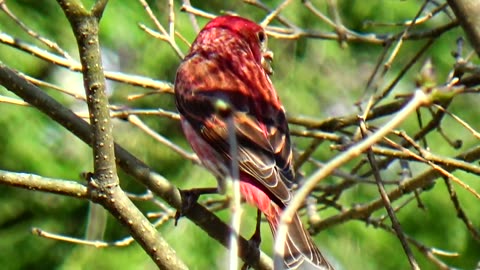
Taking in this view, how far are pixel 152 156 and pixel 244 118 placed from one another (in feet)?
9.42

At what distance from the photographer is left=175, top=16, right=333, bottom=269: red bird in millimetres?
4703

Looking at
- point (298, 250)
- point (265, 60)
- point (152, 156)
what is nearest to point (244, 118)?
point (298, 250)

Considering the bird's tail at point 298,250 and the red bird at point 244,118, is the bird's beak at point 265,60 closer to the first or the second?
the red bird at point 244,118

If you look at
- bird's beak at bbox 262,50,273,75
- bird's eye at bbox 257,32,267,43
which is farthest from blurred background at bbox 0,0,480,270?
bird's eye at bbox 257,32,267,43

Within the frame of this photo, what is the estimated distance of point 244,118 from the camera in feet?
17.0

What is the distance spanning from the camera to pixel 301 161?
5312 mm

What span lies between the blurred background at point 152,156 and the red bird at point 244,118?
4.62ft

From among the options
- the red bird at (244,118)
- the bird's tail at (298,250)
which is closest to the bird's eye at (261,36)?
the red bird at (244,118)

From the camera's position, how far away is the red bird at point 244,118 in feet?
15.4

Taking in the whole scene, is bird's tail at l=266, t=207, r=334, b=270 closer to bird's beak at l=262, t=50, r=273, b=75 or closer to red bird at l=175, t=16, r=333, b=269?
red bird at l=175, t=16, r=333, b=269

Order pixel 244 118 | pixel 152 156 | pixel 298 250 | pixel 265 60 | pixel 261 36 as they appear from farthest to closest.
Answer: pixel 152 156 → pixel 265 60 → pixel 261 36 → pixel 244 118 → pixel 298 250

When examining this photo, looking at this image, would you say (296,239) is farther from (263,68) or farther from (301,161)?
(263,68)

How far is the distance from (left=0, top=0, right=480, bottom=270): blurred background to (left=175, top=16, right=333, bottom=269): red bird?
4.62 feet

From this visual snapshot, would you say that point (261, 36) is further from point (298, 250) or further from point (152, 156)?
point (152, 156)
